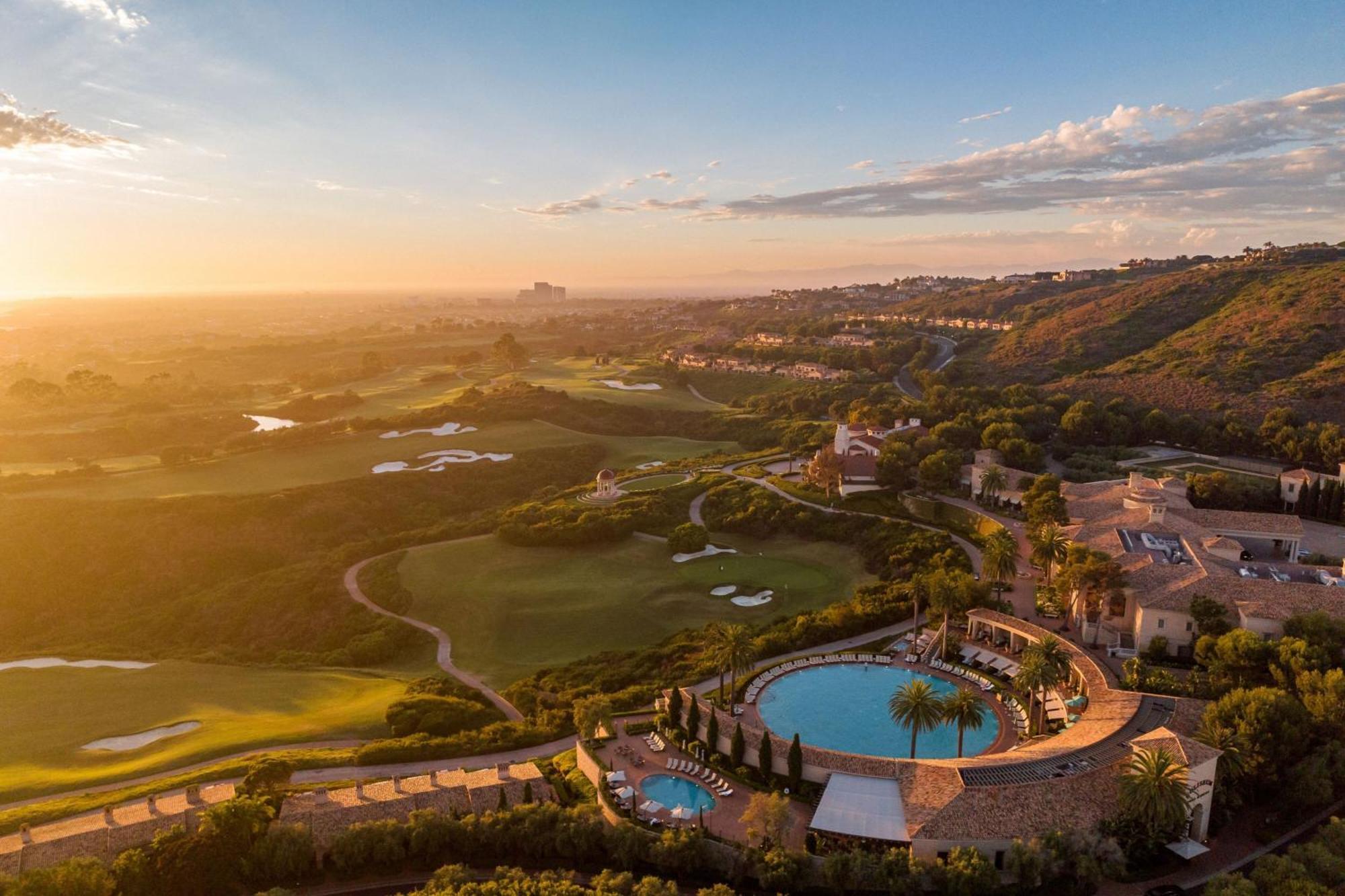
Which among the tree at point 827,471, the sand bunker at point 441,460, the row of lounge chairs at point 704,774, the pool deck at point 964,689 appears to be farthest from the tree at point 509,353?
the row of lounge chairs at point 704,774

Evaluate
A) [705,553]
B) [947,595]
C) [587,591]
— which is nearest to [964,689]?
[947,595]

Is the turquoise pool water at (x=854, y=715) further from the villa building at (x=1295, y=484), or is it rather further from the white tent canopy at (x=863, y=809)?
the villa building at (x=1295, y=484)

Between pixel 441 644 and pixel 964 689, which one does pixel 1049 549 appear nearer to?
pixel 964 689

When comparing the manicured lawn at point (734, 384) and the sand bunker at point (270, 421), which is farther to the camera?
the manicured lawn at point (734, 384)

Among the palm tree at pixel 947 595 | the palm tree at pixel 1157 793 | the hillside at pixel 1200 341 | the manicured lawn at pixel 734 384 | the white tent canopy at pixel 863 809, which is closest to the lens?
the palm tree at pixel 1157 793

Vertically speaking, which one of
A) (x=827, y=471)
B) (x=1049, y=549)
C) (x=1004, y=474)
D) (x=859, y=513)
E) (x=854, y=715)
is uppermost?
(x=1004, y=474)

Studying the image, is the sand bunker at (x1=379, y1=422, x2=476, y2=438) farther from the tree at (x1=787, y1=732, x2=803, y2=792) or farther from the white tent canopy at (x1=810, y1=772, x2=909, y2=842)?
the white tent canopy at (x1=810, y1=772, x2=909, y2=842)
